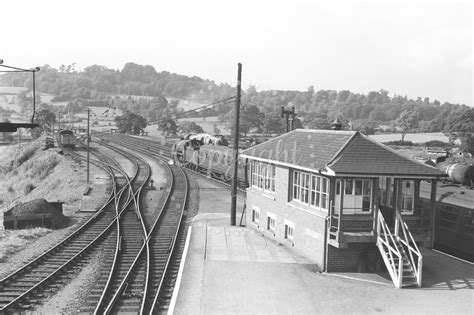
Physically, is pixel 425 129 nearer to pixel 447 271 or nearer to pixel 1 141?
pixel 1 141

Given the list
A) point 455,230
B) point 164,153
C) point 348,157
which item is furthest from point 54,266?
point 164,153

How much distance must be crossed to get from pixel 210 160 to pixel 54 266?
24374 millimetres

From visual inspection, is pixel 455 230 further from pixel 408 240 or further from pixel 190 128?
pixel 190 128

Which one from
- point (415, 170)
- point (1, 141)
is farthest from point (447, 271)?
point (1, 141)

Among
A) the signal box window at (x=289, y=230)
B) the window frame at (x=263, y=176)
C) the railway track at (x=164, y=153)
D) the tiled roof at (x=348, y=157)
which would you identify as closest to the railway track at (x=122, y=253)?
the window frame at (x=263, y=176)

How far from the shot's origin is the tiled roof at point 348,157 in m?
16.4

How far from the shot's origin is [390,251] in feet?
51.9

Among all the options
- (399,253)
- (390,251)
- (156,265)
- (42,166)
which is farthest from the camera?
(42,166)

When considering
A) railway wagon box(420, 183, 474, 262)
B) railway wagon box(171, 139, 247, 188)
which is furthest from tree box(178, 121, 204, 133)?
railway wagon box(420, 183, 474, 262)

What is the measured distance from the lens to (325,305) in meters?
13.7

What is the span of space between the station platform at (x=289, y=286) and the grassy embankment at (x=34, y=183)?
7703 millimetres

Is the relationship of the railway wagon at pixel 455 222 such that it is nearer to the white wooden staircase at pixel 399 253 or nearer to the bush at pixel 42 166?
the white wooden staircase at pixel 399 253

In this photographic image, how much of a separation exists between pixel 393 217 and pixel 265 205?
21.5ft

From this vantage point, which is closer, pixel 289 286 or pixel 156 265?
pixel 289 286
